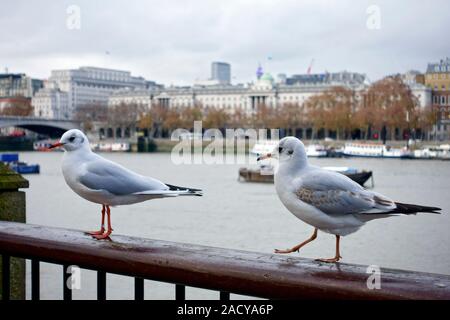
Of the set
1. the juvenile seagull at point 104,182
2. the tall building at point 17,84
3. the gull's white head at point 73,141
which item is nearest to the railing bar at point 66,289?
the juvenile seagull at point 104,182

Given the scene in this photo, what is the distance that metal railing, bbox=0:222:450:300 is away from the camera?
120 centimetres

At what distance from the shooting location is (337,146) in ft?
153

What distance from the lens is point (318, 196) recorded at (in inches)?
60.4

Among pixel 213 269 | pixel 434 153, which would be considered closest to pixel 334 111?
pixel 434 153

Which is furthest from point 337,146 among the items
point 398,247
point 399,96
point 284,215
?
point 398,247

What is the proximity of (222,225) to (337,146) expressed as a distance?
1334 inches

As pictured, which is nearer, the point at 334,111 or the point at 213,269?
the point at 213,269

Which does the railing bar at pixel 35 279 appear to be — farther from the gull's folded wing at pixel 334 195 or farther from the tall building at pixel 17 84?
the tall building at pixel 17 84

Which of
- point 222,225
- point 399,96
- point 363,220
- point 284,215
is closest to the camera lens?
point 363,220

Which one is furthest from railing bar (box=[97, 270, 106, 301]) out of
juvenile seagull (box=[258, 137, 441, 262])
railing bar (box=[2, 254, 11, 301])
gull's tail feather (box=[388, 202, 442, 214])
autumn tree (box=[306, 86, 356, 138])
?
autumn tree (box=[306, 86, 356, 138])

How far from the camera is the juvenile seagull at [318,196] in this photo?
1.53 metres

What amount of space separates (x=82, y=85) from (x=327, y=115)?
44.7 metres

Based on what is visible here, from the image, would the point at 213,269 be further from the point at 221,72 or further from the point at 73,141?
the point at 221,72

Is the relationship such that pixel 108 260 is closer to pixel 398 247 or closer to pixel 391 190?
pixel 398 247
